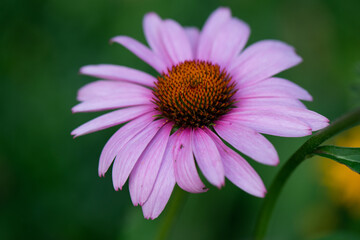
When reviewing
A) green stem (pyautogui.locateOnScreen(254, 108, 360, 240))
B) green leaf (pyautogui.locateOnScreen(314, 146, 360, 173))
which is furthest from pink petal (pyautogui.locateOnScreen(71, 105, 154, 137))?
green leaf (pyautogui.locateOnScreen(314, 146, 360, 173))

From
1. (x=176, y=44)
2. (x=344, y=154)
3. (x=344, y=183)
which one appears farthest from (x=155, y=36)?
(x=344, y=183)

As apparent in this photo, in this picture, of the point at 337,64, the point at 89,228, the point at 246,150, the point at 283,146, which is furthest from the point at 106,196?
the point at 337,64

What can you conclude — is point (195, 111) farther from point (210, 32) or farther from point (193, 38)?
point (193, 38)

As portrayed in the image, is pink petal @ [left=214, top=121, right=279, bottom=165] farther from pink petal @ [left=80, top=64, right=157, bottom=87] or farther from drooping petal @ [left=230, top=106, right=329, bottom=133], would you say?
pink petal @ [left=80, top=64, right=157, bottom=87]

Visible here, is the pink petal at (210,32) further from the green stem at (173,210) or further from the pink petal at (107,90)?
the green stem at (173,210)

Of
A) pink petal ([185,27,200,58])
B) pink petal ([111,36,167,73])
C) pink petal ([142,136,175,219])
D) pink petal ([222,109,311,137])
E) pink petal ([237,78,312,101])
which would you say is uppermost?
pink petal ([185,27,200,58])

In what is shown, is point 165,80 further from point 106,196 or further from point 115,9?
Result: point 115,9

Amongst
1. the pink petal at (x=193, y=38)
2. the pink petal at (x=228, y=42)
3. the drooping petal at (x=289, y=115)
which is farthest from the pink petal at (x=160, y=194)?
the pink petal at (x=193, y=38)
